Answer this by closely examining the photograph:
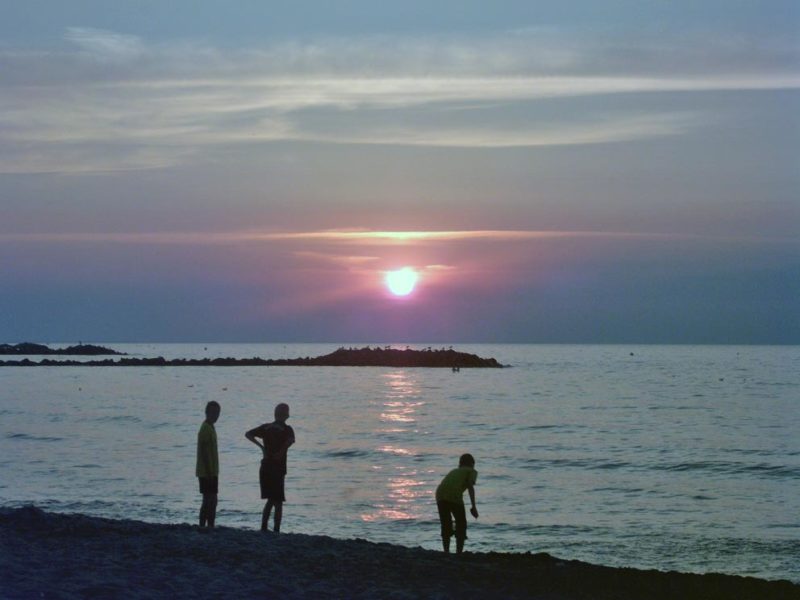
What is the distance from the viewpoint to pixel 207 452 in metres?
13.9

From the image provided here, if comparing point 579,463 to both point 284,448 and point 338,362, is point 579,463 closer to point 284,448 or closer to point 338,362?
point 284,448

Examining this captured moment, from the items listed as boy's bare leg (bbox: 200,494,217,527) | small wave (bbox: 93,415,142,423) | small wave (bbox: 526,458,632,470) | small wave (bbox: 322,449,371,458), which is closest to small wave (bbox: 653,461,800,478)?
small wave (bbox: 526,458,632,470)

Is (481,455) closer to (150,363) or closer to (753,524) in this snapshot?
(753,524)

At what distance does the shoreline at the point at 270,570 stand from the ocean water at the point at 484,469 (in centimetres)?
409

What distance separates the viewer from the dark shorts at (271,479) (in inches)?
569

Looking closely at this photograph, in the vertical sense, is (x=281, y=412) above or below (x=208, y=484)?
above

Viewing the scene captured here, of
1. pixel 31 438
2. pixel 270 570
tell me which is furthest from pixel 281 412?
pixel 31 438

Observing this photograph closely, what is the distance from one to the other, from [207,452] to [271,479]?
1.09 m

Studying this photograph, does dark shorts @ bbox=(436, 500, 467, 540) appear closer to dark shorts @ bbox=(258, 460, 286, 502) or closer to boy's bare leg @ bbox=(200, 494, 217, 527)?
dark shorts @ bbox=(258, 460, 286, 502)

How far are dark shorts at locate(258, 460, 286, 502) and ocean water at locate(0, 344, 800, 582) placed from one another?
193 inches

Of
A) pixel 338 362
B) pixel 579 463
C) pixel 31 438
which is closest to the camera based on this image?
pixel 579 463

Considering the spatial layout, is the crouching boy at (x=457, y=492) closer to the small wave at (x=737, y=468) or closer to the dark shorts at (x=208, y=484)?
the dark shorts at (x=208, y=484)

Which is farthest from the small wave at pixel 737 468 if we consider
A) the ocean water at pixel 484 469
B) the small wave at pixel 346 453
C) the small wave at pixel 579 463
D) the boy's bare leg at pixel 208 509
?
the boy's bare leg at pixel 208 509

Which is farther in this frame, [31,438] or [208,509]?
[31,438]
